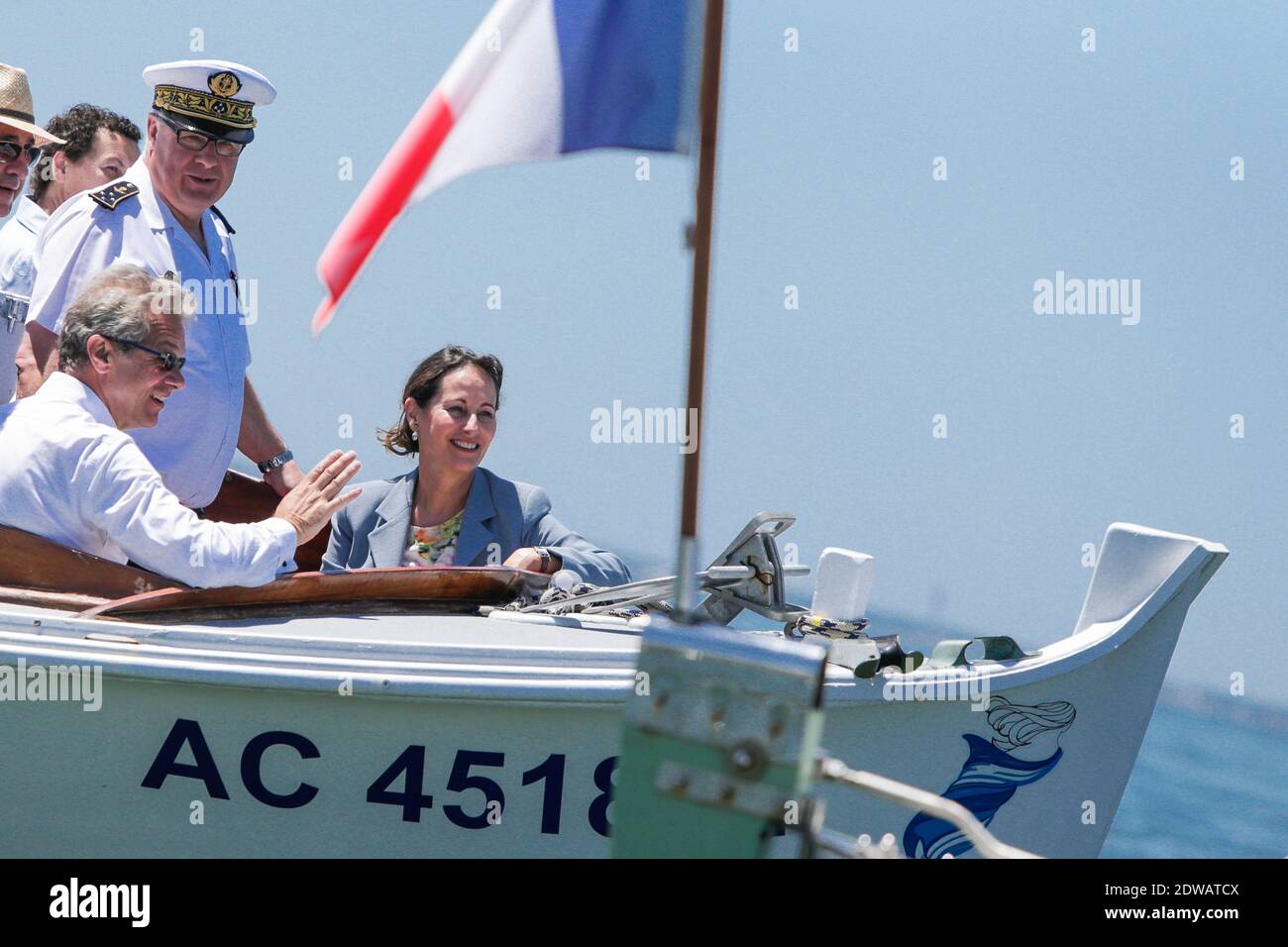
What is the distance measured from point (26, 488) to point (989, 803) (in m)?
2.53

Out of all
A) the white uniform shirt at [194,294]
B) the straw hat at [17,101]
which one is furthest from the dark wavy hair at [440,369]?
the straw hat at [17,101]

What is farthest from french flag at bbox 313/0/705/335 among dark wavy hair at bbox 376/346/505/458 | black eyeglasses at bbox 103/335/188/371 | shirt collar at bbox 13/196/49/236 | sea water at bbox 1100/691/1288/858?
sea water at bbox 1100/691/1288/858

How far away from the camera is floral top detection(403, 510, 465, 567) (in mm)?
4809

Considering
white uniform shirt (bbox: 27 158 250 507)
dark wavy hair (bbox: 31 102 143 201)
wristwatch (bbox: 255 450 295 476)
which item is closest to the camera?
white uniform shirt (bbox: 27 158 250 507)

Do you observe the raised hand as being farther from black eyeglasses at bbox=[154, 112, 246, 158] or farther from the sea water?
the sea water

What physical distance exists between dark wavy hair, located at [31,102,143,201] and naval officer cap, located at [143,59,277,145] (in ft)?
3.86

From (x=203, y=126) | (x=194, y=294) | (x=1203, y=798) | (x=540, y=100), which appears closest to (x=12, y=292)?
(x=194, y=294)

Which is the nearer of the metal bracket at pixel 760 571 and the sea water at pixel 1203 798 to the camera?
the metal bracket at pixel 760 571

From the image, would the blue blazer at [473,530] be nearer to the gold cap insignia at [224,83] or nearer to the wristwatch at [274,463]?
the wristwatch at [274,463]

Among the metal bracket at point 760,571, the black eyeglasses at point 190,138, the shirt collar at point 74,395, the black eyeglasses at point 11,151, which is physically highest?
the black eyeglasses at point 190,138

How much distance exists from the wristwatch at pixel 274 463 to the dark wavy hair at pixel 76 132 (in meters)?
1.32

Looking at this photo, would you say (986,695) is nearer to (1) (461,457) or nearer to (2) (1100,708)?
(2) (1100,708)

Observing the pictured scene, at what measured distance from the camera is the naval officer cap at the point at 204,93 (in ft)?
15.1
